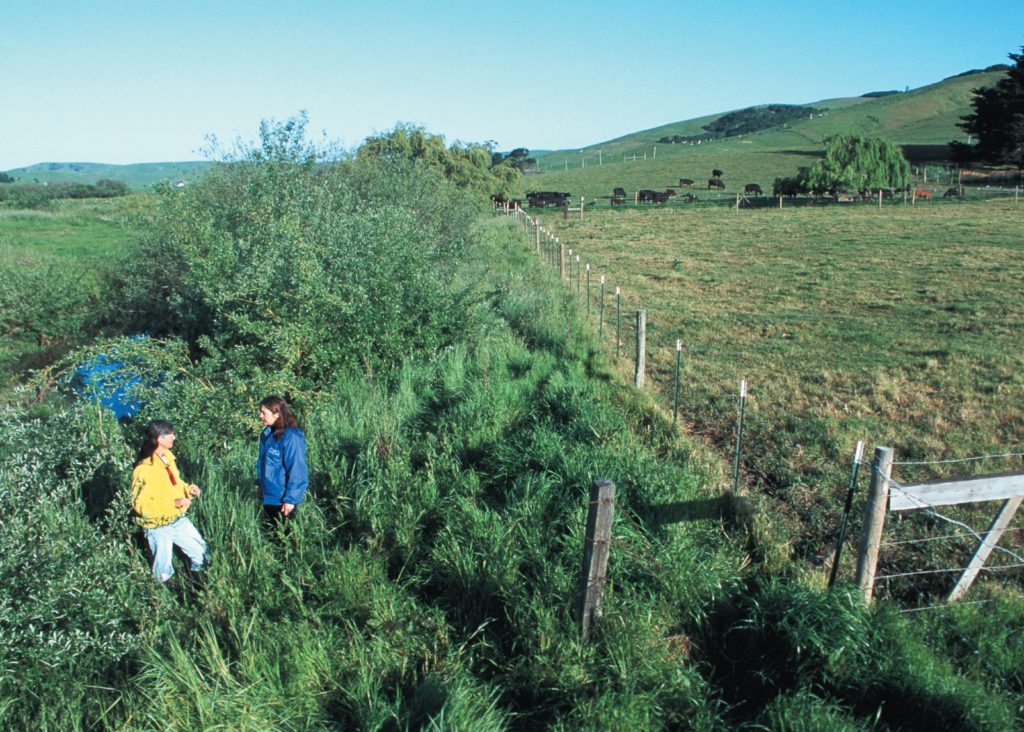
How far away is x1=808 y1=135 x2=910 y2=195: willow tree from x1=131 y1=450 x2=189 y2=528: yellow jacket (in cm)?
4728

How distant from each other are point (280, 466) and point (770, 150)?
8552 centimetres

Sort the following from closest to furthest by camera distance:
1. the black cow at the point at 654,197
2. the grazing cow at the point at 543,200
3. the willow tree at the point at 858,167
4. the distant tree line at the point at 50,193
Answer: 1. the willow tree at the point at 858,167
2. the black cow at the point at 654,197
3. the grazing cow at the point at 543,200
4. the distant tree line at the point at 50,193

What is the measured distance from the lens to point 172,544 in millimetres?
4910

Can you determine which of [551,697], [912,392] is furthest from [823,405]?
[551,697]

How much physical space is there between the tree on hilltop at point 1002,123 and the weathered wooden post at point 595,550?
202 feet

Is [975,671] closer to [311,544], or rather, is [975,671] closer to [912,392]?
[311,544]

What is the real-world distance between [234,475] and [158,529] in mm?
1266

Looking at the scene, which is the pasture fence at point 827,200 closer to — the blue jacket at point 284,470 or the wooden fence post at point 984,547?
the blue jacket at point 284,470

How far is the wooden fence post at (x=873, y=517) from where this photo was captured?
4.17m

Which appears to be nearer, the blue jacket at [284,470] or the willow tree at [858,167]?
the blue jacket at [284,470]

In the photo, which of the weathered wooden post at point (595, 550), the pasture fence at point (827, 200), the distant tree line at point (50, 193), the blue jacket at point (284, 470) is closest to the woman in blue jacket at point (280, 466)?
the blue jacket at point (284, 470)

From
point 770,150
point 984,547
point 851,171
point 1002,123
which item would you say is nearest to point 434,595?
point 984,547

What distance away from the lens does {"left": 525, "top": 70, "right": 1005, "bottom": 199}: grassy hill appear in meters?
65.4

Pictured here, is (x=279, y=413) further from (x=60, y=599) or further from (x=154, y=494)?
(x=60, y=599)
